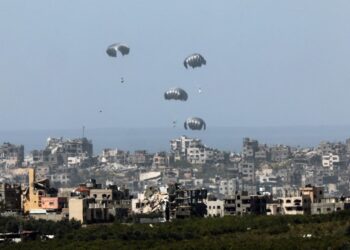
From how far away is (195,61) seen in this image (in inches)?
4144

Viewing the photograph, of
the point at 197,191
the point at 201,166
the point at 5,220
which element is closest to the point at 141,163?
the point at 201,166

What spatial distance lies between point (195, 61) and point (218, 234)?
30927 millimetres

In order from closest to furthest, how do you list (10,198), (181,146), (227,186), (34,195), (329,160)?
(34,195) < (10,198) < (227,186) < (329,160) < (181,146)

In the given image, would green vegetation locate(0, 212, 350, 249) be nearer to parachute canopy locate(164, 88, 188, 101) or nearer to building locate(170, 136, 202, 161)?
parachute canopy locate(164, 88, 188, 101)

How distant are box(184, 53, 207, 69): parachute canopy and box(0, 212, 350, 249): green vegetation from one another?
24.1m

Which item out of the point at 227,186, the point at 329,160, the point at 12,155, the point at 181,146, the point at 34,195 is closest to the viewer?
the point at 34,195

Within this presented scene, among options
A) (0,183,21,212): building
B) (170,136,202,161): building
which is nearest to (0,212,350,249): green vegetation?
(0,183,21,212): building

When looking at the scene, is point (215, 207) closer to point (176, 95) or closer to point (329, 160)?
point (176, 95)

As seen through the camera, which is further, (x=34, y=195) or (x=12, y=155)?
(x=12, y=155)

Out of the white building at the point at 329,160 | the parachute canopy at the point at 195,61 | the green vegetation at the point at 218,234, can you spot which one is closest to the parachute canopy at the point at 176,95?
the parachute canopy at the point at 195,61

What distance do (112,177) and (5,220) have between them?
304 ft

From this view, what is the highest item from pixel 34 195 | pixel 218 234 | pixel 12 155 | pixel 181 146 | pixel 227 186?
pixel 181 146

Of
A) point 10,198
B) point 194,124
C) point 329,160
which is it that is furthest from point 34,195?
point 329,160

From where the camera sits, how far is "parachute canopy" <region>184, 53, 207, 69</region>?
10388 cm
